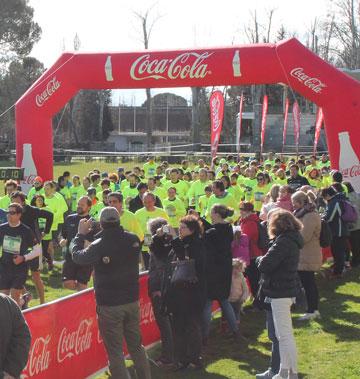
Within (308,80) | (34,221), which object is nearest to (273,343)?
(34,221)

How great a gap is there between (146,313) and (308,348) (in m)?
1.86

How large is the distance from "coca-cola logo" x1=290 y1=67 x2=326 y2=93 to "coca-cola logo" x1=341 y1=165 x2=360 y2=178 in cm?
171

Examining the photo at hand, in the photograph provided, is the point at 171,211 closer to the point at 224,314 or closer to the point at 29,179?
the point at 224,314

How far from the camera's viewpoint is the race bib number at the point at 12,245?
310 inches

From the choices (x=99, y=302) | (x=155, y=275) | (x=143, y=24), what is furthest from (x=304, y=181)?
(x=143, y=24)

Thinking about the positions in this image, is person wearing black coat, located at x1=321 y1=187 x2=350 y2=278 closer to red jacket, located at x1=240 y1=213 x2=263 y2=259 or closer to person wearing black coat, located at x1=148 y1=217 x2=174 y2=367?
red jacket, located at x1=240 y1=213 x2=263 y2=259


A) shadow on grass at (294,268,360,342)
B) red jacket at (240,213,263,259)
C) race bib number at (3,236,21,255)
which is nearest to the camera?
race bib number at (3,236,21,255)

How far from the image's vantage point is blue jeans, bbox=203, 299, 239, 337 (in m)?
7.31

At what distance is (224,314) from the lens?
7672 mm

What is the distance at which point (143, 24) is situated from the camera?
167 feet

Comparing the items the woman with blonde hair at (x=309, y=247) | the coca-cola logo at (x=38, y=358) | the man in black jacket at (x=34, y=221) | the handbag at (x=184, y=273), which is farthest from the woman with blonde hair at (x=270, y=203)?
the coca-cola logo at (x=38, y=358)

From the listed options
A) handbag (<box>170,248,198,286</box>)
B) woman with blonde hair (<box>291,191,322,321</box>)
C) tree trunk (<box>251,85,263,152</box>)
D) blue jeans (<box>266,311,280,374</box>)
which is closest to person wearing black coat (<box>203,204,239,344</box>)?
handbag (<box>170,248,198,286</box>)

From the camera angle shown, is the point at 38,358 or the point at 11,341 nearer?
the point at 11,341

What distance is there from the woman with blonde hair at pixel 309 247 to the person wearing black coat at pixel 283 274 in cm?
217
